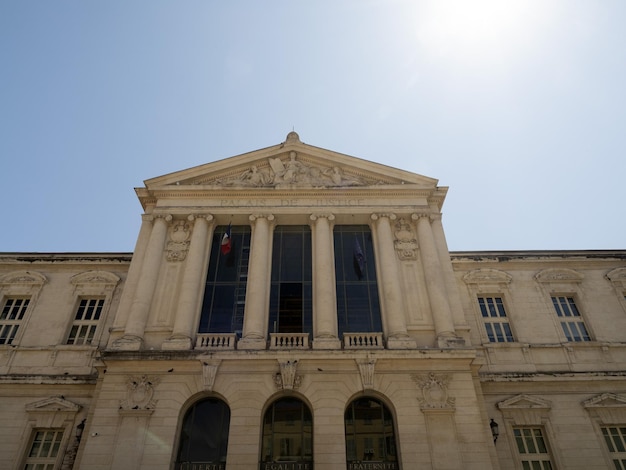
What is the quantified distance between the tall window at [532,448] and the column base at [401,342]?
5530mm

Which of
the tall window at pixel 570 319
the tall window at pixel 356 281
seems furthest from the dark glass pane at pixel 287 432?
the tall window at pixel 570 319

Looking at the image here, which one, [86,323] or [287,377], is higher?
[86,323]

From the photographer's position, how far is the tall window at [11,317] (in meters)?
21.5

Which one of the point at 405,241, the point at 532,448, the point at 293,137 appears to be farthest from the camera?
the point at 293,137

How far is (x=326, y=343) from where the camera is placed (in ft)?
59.1

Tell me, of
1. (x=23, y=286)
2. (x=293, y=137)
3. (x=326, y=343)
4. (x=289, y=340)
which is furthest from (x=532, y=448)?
(x=23, y=286)

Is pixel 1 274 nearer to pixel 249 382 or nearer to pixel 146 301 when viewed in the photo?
pixel 146 301

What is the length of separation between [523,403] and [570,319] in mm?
5415

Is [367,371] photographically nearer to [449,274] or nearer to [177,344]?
[449,274]

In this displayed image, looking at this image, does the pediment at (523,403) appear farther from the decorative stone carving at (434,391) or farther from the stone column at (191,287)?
the stone column at (191,287)

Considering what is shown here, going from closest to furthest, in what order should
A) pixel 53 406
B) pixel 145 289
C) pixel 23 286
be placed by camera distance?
→ pixel 53 406 → pixel 145 289 → pixel 23 286

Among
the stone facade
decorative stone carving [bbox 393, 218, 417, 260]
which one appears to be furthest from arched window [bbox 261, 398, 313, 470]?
decorative stone carving [bbox 393, 218, 417, 260]

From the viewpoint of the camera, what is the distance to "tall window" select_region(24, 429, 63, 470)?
18.0 m

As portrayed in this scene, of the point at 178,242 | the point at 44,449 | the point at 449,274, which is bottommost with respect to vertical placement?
the point at 44,449
